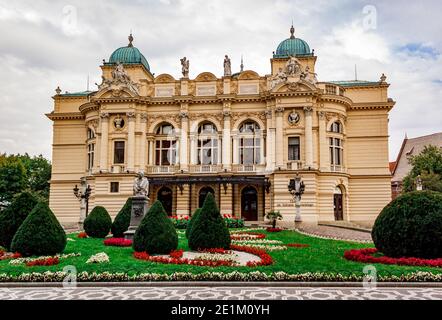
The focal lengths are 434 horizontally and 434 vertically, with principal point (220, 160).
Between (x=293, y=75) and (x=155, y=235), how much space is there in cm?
2877

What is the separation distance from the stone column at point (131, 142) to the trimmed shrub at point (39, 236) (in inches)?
1019

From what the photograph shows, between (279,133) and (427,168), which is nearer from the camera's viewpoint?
(279,133)

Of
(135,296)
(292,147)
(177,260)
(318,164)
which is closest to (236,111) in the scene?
(292,147)

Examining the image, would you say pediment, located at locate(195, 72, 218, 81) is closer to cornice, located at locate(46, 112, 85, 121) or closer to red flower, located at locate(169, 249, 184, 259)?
cornice, located at locate(46, 112, 85, 121)

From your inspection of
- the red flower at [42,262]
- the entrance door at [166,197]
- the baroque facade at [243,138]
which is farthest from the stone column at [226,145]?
the red flower at [42,262]

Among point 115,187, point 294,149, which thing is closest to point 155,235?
point 294,149

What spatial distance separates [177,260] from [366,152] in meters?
34.0

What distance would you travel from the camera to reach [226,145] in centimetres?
4419

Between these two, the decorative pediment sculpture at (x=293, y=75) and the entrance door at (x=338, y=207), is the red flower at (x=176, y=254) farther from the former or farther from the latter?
the entrance door at (x=338, y=207)

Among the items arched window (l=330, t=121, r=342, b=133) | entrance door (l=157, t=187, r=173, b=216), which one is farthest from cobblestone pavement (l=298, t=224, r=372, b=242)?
entrance door (l=157, t=187, r=173, b=216)

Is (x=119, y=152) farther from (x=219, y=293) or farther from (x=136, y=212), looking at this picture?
(x=219, y=293)

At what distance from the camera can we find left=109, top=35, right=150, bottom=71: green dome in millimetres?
48594

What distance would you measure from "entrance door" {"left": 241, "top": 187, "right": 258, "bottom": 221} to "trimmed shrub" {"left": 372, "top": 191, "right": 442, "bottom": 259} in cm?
2724

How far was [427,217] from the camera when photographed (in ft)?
53.0
